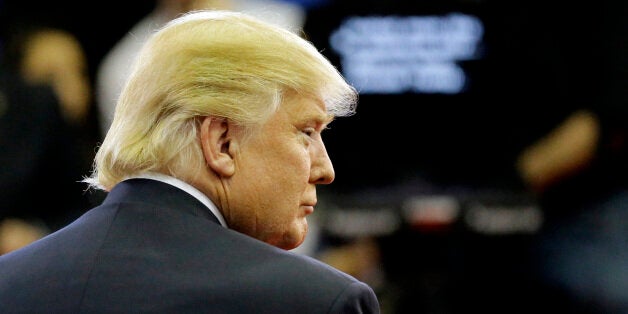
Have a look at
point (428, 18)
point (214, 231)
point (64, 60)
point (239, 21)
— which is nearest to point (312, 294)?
point (214, 231)

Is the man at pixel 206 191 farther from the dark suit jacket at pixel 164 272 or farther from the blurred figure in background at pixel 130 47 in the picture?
the blurred figure in background at pixel 130 47

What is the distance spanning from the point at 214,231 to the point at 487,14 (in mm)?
3664

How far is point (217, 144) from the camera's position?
1.62m

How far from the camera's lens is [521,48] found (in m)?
4.95

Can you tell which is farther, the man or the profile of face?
the profile of face

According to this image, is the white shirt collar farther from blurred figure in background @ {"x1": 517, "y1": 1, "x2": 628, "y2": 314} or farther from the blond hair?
blurred figure in background @ {"x1": 517, "y1": 1, "x2": 628, "y2": 314}

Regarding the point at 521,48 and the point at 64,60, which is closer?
the point at 64,60

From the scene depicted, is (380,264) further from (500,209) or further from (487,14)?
(487,14)

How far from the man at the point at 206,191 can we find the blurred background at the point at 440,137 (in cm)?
219

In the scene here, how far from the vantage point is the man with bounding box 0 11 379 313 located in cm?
145

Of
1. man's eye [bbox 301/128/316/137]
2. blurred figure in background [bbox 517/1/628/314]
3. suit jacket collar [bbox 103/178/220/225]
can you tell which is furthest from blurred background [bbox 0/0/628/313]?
suit jacket collar [bbox 103/178/220/225]

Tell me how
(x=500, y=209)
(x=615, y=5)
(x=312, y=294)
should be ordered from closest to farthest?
(x=312, y=294) < (x=500, y=209) < (x=615, y=5)

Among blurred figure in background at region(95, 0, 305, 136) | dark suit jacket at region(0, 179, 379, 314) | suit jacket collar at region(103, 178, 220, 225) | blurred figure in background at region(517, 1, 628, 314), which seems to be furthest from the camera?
blurred figure in background at region(517, 1, 628, 314)

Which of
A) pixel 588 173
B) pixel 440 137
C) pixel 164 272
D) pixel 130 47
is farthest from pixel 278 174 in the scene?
pixel 440 137
